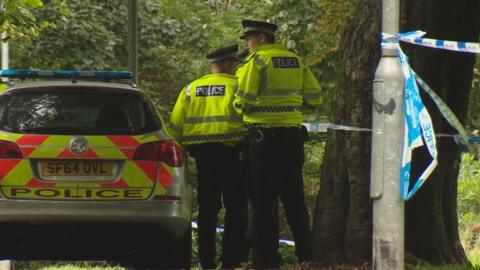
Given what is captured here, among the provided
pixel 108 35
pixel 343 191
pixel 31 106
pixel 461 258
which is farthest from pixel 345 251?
pixel 108 35

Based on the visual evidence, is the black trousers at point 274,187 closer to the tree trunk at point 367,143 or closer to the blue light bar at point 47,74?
the tree trunk at point 367,143

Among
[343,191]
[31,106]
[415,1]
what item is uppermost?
[415,1]

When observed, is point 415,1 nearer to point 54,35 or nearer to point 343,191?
point 343,191

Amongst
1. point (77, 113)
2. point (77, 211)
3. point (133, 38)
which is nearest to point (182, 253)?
point (77, 211)

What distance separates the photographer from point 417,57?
27.2ft

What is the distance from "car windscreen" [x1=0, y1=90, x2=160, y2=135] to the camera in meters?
7.90

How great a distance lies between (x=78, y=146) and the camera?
25.6ft

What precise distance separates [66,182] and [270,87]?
1.71 metres

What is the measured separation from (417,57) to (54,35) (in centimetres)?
1448

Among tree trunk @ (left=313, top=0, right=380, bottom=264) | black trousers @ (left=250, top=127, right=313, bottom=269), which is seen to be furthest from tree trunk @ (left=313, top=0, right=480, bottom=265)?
black trousers @ (left=250, top=127, right=313, bottom=269)

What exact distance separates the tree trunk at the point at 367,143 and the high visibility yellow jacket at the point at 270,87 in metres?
0.32

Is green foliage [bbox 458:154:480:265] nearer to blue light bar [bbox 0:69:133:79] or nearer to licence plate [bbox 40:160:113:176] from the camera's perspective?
blue light bar [bbox 0:69:133:79]

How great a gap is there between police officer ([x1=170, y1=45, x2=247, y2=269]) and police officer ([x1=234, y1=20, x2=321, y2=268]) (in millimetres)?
515

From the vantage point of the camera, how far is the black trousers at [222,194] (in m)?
9.12
